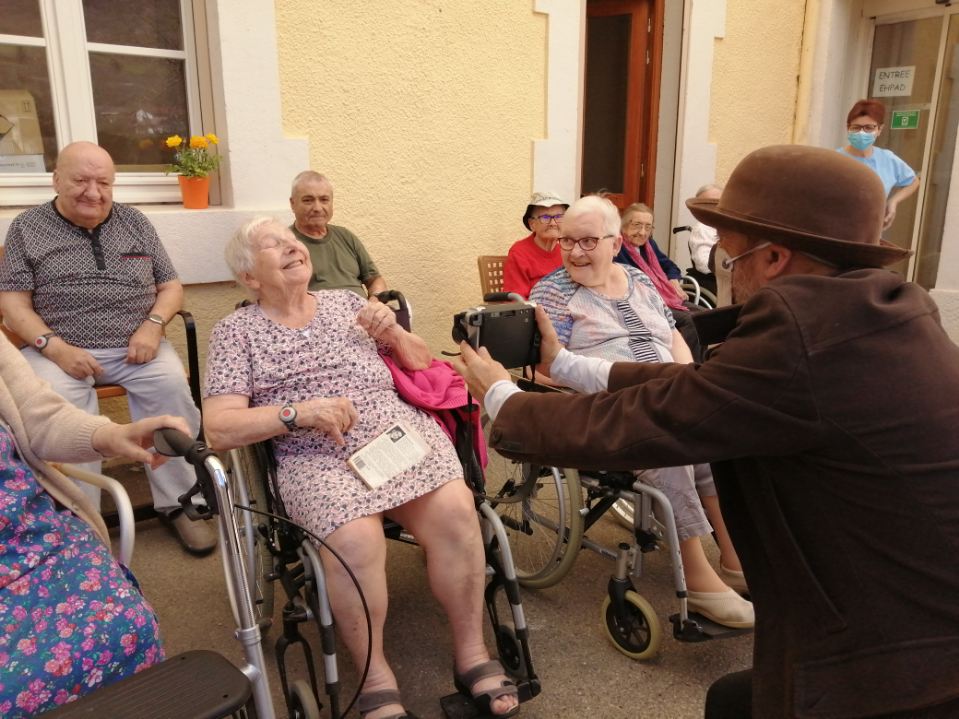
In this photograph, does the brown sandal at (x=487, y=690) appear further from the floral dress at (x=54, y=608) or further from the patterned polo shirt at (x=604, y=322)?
the patterned polo shirt at (x=604, y=322)

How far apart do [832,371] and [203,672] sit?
1.13m

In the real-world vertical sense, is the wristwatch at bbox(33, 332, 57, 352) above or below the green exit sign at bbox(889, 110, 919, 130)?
below

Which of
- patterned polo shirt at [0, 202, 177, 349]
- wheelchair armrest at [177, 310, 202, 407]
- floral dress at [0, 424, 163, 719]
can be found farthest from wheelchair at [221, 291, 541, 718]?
patterned polo shirt at [0, 202, 177, 349]

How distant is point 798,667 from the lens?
1.16 m

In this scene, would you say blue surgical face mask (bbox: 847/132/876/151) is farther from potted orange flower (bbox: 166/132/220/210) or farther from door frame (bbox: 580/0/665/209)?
potted orange flower (bbox: 166/132/220/210)

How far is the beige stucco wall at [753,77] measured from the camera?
5.46 m

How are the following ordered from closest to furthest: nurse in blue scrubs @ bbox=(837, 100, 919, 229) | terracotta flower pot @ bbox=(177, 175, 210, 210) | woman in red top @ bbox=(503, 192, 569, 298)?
terracotta flower pot @ bbox=(177, 175, 210, 210) → woman in red top @ bbox=(503, 192, 569, 298) → nurse in blue scrubs @ bbox=(837, 100, 919, 229)

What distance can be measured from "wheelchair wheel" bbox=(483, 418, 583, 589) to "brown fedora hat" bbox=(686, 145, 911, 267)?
4.20 ft

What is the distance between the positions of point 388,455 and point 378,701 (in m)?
0.62

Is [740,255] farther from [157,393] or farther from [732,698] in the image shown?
[157,393]

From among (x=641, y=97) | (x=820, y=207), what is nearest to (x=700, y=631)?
(x=820, y=207)

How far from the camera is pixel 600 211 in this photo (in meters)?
2.54

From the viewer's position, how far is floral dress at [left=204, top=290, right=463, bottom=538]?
2.00 meters

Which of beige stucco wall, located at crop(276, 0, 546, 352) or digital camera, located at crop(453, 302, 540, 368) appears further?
beige stucco wall, located at crop(276, 0, 546, 352)
